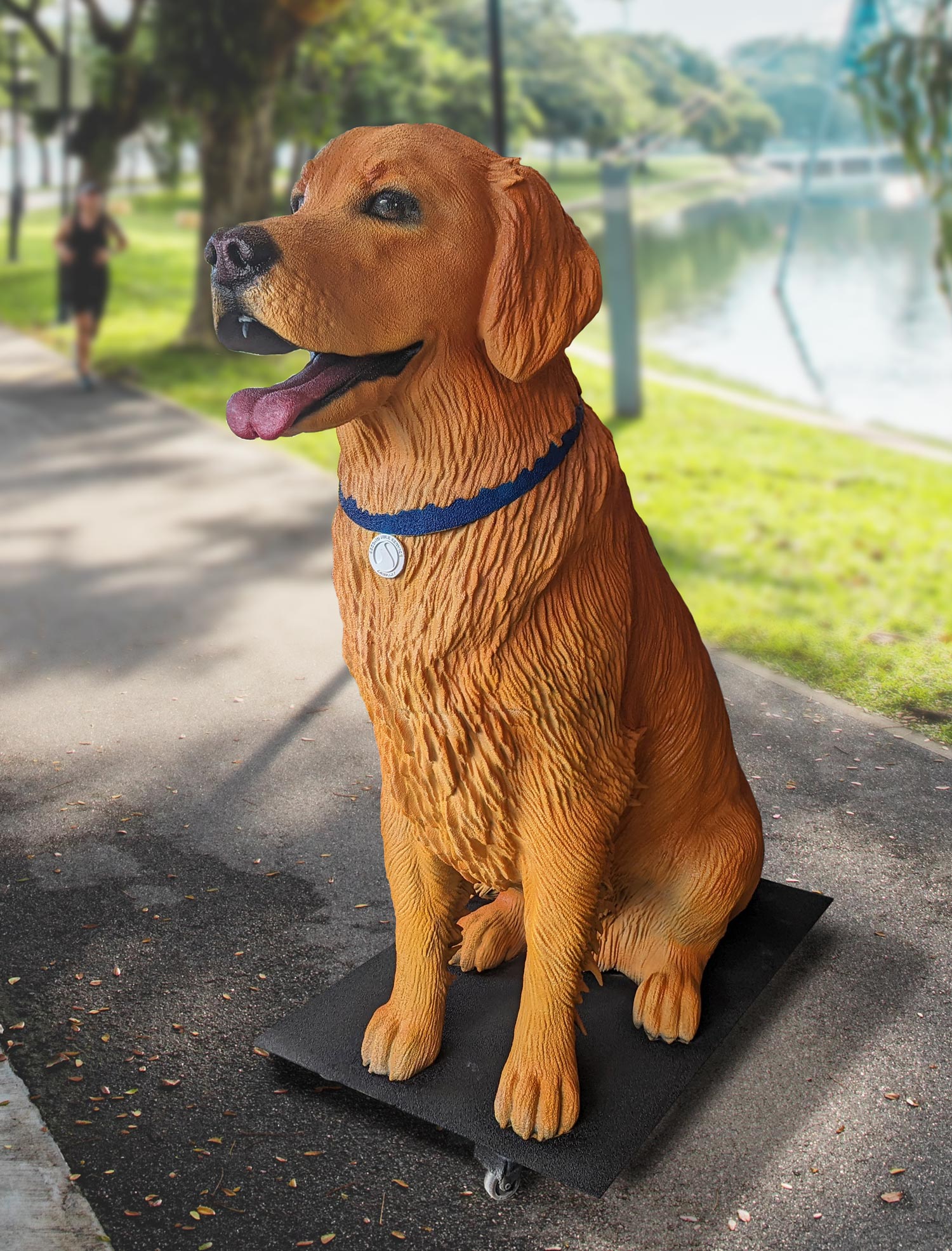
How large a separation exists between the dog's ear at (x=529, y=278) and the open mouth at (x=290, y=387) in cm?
17

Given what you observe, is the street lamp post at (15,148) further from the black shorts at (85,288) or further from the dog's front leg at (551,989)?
the dog's front leg at (551,989)

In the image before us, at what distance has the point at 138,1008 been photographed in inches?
134

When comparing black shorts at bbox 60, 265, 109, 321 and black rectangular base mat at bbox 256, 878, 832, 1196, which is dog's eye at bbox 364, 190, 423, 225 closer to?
black rectangular base mat at bbox 256, 878, 832, 1196

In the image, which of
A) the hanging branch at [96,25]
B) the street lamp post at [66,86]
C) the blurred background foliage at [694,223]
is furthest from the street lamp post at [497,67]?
Result: the street lamp post at [66,86]

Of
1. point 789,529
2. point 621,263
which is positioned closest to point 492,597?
point 789,529

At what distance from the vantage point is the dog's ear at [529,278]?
7.27 ft

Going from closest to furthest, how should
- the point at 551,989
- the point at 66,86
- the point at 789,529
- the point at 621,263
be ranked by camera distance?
the point at 551,989 → the point at 789,529 → the point at 621,263 → the point at 66,86

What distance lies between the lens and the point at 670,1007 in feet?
9.72

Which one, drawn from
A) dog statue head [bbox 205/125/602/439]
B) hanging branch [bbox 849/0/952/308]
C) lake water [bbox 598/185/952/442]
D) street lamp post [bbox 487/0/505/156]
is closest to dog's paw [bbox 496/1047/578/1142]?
dog statue head [bbox 205/125/602/439]

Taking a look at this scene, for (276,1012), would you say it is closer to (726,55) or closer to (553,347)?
(553,347)

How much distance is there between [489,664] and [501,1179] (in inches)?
45.8

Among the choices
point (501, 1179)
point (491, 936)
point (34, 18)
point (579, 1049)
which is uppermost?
point (34, 18)

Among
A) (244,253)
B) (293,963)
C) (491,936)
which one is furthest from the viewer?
(293,963)

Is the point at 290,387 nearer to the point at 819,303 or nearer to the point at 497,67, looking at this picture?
the point at 497,67
